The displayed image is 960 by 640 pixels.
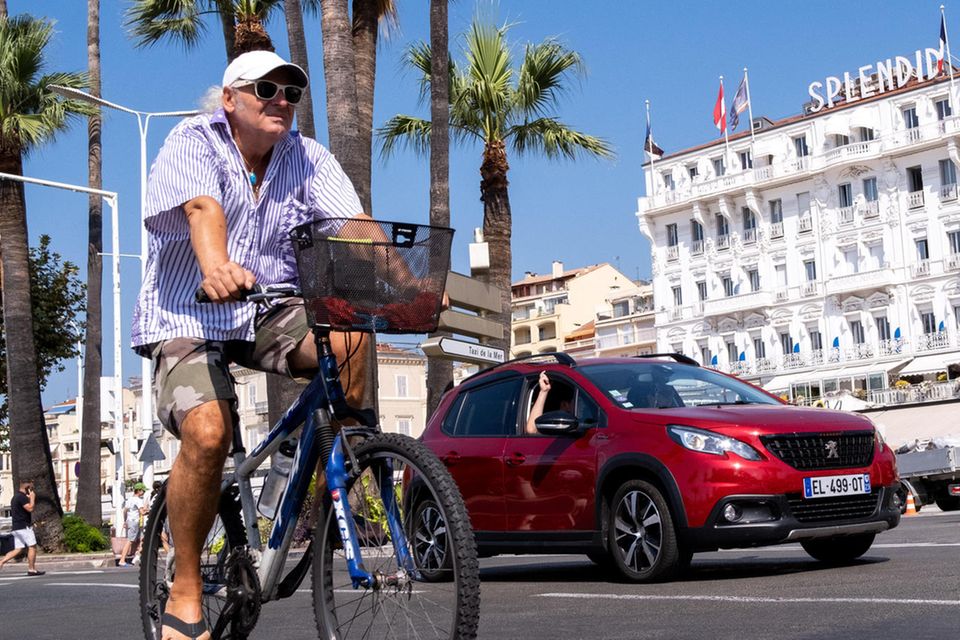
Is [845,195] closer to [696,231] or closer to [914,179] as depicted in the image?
[914,179]

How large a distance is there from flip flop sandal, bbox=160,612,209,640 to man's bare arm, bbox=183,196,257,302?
1098mm

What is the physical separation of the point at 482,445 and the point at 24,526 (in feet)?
53.8

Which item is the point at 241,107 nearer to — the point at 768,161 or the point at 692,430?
the point at 692,430

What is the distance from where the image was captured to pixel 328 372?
4328 mm

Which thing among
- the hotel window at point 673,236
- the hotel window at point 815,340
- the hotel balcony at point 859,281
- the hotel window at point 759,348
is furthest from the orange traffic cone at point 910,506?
the hotel window at point 673,236

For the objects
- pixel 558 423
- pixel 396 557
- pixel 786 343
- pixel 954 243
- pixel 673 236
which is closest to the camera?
pixel 396 557

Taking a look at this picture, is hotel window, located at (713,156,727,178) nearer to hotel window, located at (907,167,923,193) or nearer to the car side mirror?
hotel window, located at (907,167,923,193)

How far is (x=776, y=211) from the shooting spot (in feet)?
277

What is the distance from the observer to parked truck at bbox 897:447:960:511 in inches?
969

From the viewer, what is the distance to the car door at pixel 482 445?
9883 millimetres

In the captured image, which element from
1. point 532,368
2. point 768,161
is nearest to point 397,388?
point 768,161

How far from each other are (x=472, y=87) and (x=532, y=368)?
19574 mm

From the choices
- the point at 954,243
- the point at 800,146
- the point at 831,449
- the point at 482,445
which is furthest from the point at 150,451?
the point at 800,146

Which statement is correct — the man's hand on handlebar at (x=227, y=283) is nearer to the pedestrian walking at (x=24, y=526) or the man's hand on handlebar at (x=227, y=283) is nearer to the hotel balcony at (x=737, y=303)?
the pedestrian walking at (x=24, y=526)
